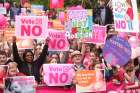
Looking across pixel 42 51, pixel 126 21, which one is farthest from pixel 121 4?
pixel 42 51

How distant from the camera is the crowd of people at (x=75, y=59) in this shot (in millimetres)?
6438

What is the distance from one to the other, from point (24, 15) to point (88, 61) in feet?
3.12

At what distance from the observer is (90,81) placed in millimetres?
6867

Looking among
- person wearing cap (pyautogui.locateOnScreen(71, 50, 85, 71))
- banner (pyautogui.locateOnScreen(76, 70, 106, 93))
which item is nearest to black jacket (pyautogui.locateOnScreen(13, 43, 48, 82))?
person wearing cap (pyautogui.locateOnScreen(71, 50, 85, 71))

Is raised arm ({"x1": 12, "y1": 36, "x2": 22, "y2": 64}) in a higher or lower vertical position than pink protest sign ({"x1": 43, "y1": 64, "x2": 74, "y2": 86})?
higher

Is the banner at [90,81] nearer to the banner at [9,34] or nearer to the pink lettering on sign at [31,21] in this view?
the pink lettering on sign at [31,21]

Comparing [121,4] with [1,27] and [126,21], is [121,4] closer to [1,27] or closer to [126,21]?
[126,21]

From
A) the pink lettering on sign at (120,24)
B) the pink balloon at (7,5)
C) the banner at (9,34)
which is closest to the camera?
the pink balloon at (7,5)

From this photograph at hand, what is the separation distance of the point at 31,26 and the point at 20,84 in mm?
658

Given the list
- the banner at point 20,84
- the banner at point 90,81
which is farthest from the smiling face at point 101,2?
the banner at point 20,84

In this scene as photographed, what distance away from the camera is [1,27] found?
636 cm

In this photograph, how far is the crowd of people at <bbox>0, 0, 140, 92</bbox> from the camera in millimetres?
6438

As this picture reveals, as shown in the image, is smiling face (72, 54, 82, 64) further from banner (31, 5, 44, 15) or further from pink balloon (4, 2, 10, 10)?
pink balloon (4, 2, 10, 10)

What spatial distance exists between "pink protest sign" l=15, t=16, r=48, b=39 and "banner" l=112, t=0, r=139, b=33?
35.8 inches
